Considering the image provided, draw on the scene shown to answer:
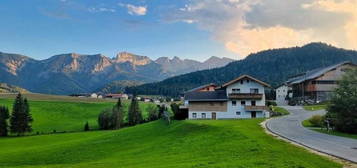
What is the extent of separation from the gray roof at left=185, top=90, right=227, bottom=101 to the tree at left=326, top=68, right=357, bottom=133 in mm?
31383

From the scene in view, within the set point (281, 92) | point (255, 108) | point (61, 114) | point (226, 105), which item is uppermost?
point (281, 92)

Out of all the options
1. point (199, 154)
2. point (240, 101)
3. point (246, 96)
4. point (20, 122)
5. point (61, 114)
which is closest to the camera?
point (199, 154)

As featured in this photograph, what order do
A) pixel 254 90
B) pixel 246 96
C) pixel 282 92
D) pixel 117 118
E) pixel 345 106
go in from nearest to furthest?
pixel 345 106
pixel 246 96
pixel 254 90
pixel 117 118
pixel 282 92

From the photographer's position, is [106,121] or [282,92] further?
[282,92]

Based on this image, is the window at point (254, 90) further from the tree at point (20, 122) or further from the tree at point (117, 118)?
the tree at point (20, 122)

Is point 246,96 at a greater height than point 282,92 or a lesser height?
lesser

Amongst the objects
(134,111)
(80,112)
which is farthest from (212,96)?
(80,112)

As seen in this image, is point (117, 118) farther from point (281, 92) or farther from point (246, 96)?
point (281, 92)

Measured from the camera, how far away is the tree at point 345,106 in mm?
39125

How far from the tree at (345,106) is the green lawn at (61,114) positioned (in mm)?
72184

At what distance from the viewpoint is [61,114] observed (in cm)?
12500

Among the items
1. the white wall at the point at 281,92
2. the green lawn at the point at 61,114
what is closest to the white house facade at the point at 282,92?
the white wall at the point at 281,92

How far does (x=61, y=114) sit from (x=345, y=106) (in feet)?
354

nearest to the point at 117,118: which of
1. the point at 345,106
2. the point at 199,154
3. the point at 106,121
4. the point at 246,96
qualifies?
the point at 106,121
